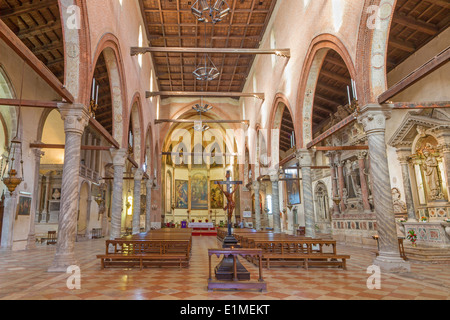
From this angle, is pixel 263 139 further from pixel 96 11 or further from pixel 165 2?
pixel 96 11

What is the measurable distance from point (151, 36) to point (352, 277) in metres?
17.5

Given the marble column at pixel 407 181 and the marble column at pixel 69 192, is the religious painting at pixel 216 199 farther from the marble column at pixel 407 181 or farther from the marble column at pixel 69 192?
the marble column at pixel 69 192

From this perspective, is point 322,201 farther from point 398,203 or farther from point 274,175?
point 398,203

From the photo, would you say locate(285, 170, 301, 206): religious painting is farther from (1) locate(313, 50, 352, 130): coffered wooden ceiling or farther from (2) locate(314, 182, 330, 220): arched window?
(1) locate(313, 50, 352, 130): coffered wooden ceiling

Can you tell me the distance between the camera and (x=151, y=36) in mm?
18656

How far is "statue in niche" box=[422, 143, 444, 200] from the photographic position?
34.0 ft

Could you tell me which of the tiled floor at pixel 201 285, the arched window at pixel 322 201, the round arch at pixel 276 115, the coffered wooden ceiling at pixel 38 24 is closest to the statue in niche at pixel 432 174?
the tiled floor at pixel 201 285

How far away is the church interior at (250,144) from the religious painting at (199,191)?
9133mm

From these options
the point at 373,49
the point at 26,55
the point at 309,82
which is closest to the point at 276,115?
the point at 309,82

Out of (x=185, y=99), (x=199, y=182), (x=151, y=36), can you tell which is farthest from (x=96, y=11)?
(x=199, y=182)

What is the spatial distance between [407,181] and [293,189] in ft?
34.1

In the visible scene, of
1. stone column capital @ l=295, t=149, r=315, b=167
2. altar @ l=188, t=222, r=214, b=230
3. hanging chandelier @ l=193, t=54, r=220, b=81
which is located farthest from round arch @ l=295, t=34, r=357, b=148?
altar @ l=188, t=222, r=214, b=230

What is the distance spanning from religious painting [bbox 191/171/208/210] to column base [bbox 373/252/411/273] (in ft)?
88.8
